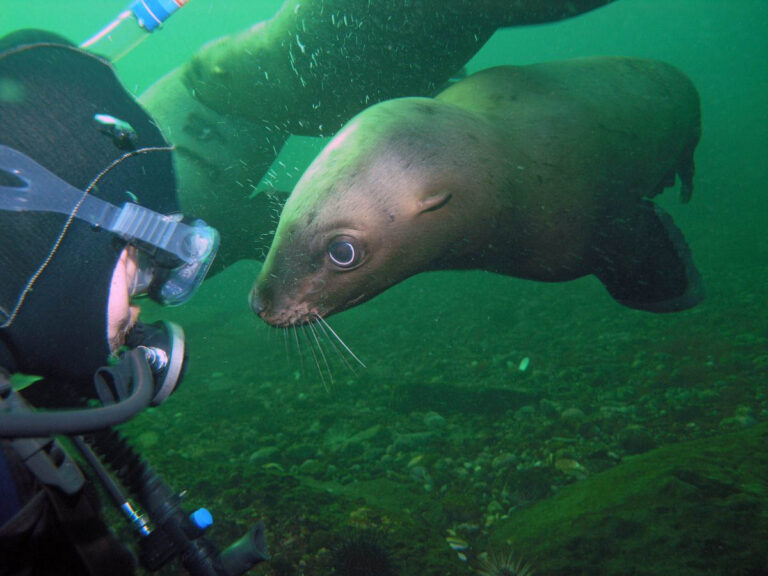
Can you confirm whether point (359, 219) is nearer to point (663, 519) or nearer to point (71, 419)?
point (71, 419)

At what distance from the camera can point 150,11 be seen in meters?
2.61

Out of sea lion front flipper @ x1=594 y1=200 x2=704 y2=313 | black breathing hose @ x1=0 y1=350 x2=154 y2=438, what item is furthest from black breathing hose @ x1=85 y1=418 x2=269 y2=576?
sea lion front flipper @ x1=594 y1=200 x2=704 y2=313

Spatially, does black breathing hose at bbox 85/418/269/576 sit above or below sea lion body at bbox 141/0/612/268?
below

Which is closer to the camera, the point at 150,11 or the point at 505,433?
the point at 150,11

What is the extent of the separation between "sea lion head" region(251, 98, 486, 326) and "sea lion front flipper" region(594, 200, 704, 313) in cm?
177

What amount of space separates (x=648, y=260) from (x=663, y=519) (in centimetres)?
226

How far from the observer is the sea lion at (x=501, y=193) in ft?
8.40

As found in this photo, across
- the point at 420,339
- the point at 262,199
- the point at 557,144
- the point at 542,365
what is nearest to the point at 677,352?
the point at 542,365

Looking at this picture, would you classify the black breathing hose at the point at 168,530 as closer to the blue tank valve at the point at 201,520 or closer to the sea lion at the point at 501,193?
the blue tank valve at the point at 201,520

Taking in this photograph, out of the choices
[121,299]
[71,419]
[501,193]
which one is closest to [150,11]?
[121,299]

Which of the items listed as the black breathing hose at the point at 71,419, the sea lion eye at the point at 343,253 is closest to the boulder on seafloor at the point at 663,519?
the sea lion eye at the point at 343,253

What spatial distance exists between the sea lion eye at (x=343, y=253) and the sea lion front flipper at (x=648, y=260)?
2.30 m

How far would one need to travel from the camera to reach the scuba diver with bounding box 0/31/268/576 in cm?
93

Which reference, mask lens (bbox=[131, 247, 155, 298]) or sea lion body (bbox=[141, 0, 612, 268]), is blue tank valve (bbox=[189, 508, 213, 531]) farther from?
sea lion body (bbox=[141, 0, 612, 268])
